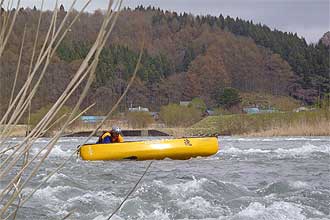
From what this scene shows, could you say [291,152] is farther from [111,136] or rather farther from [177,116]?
[177,116]

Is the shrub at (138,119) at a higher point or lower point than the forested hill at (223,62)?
lower

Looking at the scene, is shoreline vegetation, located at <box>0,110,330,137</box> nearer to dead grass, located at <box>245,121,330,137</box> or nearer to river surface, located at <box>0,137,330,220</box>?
dead grass, located at <box>245,121,330,137</box>

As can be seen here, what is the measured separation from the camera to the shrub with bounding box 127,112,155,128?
5572 centimetres

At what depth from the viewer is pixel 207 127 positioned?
2162 inches

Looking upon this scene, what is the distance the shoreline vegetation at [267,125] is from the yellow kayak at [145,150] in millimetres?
1669

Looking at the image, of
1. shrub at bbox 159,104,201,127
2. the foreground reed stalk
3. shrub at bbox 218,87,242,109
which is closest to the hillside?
shrub at bbox 218,87,242,109

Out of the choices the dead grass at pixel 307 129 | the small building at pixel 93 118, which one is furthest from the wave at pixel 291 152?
the dead grass at pixel 307 129

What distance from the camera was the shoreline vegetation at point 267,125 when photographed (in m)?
28.9

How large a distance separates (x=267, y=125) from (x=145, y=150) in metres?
27.9

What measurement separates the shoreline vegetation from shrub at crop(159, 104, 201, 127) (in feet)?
22.2

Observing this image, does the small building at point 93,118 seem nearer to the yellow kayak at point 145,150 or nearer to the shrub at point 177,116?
the yellow kayak at point 145,150

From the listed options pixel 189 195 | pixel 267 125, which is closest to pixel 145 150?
pixel 189 195

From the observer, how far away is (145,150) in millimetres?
14203

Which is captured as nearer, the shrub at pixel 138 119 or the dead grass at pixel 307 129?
the dead grass at pixel 307 129
